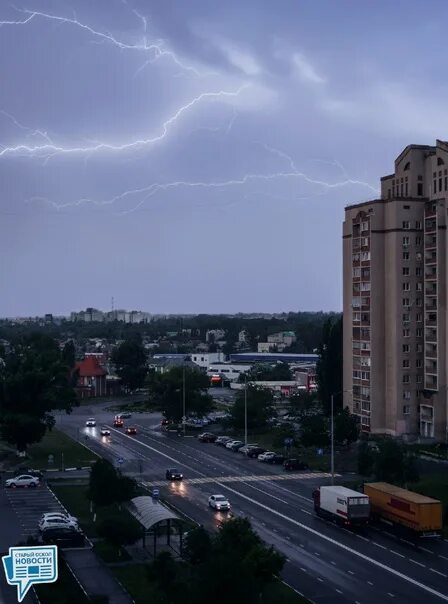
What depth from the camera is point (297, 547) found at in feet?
88.3

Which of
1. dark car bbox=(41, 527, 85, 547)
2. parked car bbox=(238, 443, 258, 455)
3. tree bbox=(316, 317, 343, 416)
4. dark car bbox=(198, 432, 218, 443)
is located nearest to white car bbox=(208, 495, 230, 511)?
dark car bbox=(41, 527, 85, 547)

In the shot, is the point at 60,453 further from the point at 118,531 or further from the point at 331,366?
the point at 118,531

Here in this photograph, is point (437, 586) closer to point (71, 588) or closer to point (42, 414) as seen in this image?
point (71, 588)

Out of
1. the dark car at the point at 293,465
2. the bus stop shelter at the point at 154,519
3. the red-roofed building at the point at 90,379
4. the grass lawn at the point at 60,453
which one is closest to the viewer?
the bus stop shelter at the point at 154,519

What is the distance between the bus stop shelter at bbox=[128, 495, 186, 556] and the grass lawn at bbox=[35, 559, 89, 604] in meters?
3.20

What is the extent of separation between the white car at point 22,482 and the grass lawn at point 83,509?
3.04 feet

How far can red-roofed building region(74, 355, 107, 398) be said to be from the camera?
282ft

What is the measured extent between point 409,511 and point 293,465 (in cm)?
1520

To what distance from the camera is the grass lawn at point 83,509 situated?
2913cm

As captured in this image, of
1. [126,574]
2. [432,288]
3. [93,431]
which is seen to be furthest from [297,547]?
[93,431]

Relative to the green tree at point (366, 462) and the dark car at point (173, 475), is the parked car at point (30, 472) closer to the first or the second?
the dark car at point (173, 475)

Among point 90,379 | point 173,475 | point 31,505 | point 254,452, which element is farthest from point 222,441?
Result: point 90,379

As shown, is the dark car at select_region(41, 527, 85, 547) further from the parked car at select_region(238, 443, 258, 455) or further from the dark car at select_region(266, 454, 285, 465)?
the parked car at select_region(238, 443, 258, 455)

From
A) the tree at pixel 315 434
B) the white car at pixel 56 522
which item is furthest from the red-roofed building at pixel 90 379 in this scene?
the white car at pixel 56 522
